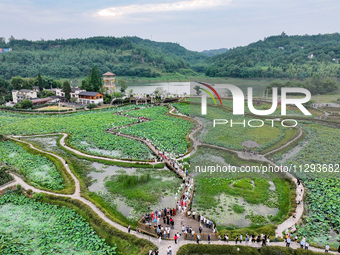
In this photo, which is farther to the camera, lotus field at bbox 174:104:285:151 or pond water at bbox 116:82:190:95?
pond water at bbox 116:82:190:95

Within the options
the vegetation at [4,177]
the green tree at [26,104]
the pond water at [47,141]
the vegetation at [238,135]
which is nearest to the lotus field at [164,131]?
the vegetation at [238,135]

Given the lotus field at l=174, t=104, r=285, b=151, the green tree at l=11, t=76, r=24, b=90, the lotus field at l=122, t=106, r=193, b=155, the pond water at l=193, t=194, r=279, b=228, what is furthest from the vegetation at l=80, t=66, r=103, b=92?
the pond water at l=193, t=194, r=279, b=228

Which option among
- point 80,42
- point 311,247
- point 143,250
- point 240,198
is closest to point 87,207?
point 143,250

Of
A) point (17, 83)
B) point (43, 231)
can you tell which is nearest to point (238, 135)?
point (43, 231)

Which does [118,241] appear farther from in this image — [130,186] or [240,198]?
[240,198]

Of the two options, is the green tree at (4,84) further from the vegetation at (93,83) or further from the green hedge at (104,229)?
the green hedge at (104,229)

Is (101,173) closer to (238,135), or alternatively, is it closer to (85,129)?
(85,129)

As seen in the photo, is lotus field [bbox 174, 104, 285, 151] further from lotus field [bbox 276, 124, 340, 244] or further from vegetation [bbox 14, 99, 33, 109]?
vegetation [bbox 14, 99, 33, 109]
